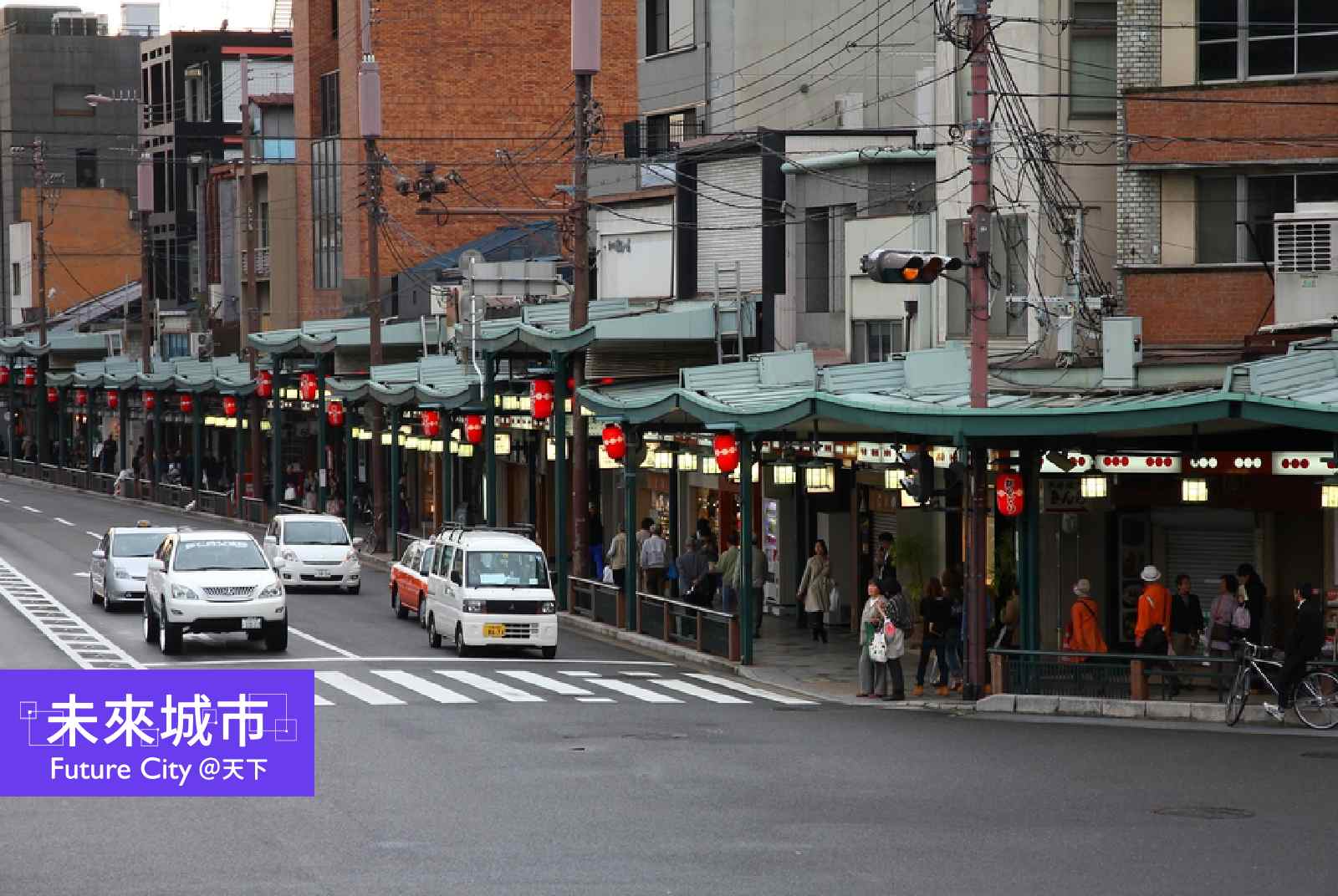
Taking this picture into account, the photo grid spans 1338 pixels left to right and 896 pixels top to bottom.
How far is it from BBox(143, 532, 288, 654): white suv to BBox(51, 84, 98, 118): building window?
346ft

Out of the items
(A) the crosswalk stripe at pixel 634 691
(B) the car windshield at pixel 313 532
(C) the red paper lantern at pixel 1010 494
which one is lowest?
(A) the crosswalk stripe at pixel 634 691

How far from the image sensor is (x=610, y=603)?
4206cm

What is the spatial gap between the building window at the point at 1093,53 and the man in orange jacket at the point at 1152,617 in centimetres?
1236

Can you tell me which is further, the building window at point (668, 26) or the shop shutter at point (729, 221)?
the building window at point (668, 26)

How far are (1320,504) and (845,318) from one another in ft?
53.9

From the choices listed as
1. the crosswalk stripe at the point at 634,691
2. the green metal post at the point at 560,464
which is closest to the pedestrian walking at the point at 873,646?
the crosswalk stripe at the point at 634,691

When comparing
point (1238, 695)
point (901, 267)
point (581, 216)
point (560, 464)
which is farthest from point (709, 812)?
point (560, 464)

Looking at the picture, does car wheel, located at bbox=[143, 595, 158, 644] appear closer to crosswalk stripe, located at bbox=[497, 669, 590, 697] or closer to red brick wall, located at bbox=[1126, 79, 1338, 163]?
crosswalk stripe, located at bbox=[497, 669, 590, 697]

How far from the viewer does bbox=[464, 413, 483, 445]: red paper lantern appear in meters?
56.1

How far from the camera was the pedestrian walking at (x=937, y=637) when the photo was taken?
3059 centimetres

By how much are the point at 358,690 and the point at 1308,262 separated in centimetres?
1650

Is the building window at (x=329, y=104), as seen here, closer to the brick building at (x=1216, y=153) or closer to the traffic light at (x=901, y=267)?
the brick building at (x=1216, y=153)

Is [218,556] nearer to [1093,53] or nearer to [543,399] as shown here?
[543,399]

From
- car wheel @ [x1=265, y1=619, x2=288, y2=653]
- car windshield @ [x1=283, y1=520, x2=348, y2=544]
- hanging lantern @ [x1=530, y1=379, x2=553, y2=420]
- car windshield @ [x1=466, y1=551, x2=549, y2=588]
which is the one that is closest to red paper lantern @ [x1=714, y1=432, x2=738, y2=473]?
car windshield @ [x1=466, y1=551, x2=549, y2=588]
